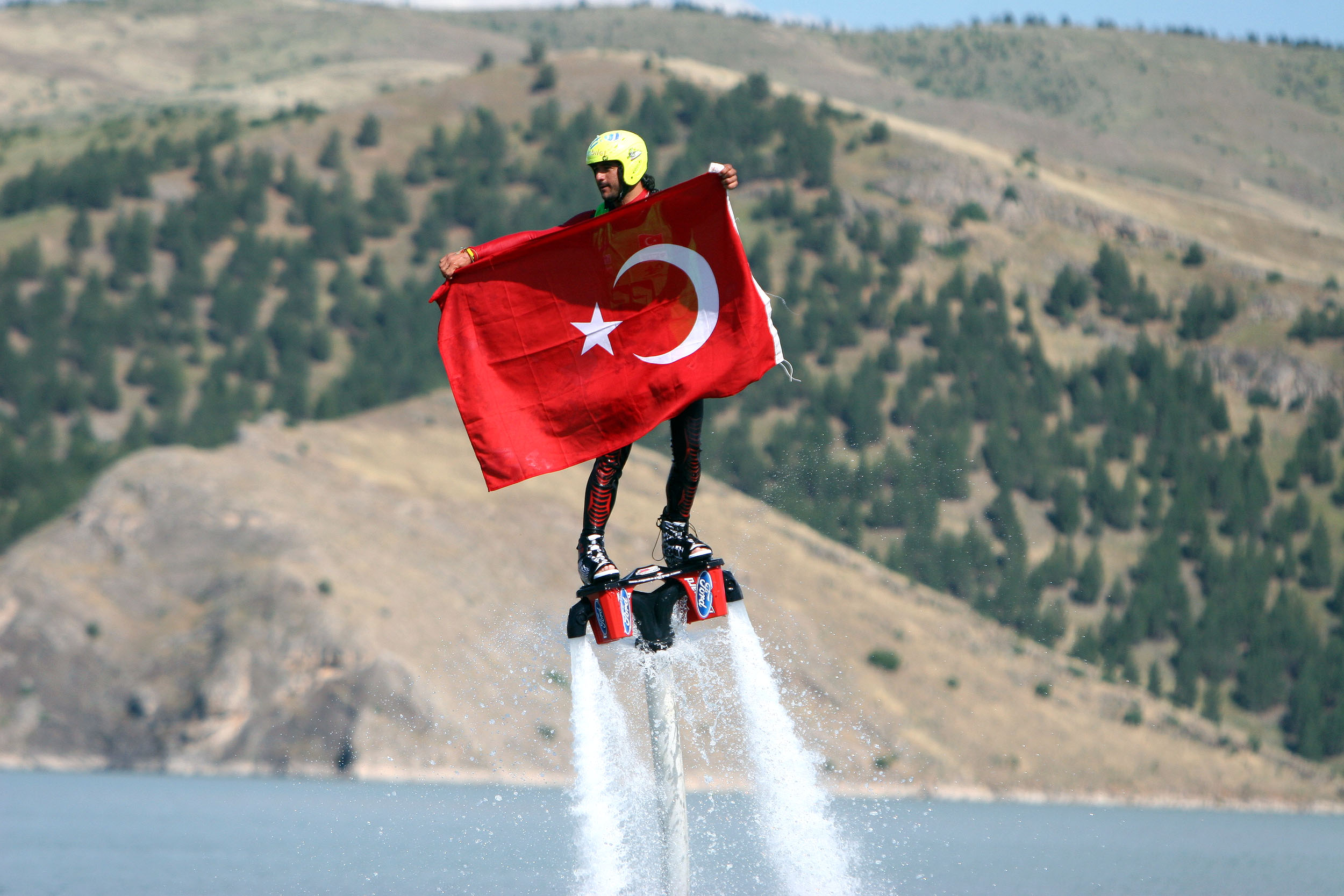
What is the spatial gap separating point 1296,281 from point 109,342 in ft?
361

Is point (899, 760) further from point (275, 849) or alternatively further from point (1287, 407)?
point (1287, 407)

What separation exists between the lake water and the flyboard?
12.6 feet

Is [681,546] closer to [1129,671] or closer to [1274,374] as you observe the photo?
[1129,671]

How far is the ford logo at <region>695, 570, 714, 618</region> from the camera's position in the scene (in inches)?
597

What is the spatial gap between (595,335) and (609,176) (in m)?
1.59

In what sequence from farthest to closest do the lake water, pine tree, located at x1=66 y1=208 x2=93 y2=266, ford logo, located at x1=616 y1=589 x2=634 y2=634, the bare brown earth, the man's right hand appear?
pine tree, located at x1=66 y1=208 x2=93 y2=266 < the bare brown earth < the lake water < the man's right hand < ford logo, located at x1=616 y1=589 x2=634 y2=634

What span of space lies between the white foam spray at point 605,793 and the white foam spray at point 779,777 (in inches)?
56.9

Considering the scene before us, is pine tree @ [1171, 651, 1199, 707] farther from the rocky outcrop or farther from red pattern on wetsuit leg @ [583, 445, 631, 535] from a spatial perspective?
red pattern on wetsuit leg @ [583, 445, 631, 535]

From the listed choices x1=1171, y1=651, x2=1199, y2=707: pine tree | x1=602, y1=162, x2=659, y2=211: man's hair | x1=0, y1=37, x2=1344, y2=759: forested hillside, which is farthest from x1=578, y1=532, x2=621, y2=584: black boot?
x1=1171, y1=651, x2=1199, y2=707: pine tree

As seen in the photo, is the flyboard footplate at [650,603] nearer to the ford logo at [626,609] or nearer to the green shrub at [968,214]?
the ford logo at [626,609]

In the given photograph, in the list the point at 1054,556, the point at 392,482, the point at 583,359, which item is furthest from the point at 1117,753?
the point at 583,359

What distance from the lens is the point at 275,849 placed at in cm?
4000

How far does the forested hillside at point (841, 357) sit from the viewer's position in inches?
4067

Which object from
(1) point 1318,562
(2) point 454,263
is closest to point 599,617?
(2) point 454,263
